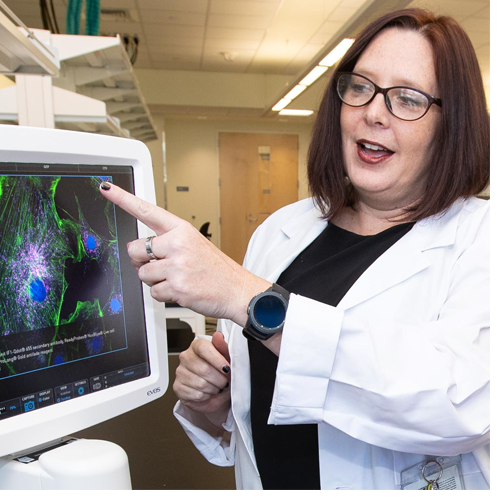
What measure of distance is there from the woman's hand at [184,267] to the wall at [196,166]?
8.45m

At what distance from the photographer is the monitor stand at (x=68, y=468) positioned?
559mm

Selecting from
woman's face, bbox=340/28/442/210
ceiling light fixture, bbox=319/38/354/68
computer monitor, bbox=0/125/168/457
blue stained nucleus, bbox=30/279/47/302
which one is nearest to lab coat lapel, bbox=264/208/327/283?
woman's face, bbox=340/28/442/210

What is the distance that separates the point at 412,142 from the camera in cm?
99

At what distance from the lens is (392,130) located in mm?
991

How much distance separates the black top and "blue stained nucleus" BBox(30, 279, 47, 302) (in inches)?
19.3

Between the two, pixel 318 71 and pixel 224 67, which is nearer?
pixel 318 71

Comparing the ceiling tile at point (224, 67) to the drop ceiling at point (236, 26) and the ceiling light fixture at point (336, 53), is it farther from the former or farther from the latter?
the ceiling light fixture at point (336, 53)

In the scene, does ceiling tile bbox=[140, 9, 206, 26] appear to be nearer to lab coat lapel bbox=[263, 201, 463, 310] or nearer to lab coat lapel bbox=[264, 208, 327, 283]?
lab coat lapel bbox=[264, 208, 327, 283]

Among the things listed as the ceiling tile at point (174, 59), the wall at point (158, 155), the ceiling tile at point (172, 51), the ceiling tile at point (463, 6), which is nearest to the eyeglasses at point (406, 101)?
the ceiling tile at point (463, 6)

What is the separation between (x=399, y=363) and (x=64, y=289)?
460mm

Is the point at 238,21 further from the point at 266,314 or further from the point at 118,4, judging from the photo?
the point at 266,314

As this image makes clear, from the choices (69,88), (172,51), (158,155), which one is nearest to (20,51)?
(69,88)

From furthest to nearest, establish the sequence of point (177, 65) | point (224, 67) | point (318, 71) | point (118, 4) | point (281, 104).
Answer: point (224, 67) → point (177, 65) → point (281, 104) → point (118, 4) → point (318, 71)

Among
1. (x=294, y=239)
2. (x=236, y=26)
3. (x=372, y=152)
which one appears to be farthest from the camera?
(x=236, y=26)
